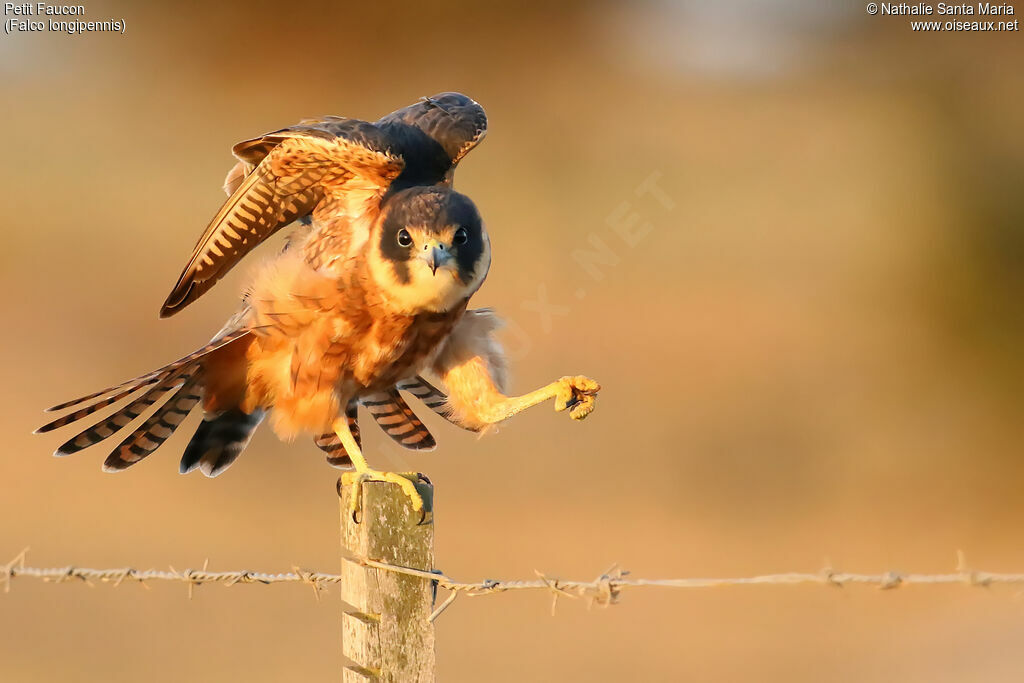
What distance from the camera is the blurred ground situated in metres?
7.41

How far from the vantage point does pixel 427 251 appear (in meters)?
3.47

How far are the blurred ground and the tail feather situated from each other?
641 mm

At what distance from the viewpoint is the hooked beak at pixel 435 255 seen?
3.46 metres

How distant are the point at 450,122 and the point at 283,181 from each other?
67 cm

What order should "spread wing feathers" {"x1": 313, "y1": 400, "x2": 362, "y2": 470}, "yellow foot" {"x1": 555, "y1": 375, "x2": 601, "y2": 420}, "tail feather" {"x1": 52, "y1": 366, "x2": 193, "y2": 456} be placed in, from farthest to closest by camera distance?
"spread wing feathers" {"x1": 313, "y1": 400, "x2": 362, "y2": 470} → "tail feather" {"x1": 52, "y1": 366, "x2": 193, "y2": 456} → "yellow foot" {"x1": 555, "y1": 375, "x2": 601, "y2": 420}

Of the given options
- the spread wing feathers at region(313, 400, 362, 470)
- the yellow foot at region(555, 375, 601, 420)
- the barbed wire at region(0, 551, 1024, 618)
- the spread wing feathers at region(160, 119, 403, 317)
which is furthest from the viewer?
the spread wing feathers at region(313, 400, 362, 470)

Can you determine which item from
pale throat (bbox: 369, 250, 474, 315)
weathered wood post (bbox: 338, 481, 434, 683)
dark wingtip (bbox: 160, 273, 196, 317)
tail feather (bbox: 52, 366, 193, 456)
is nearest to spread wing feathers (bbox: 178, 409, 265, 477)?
tail feather (bbox: 52, 366, 193, 456)

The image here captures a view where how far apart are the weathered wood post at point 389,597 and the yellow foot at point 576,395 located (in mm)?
1082

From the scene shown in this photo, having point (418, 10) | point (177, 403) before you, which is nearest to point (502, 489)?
point (177, 403)

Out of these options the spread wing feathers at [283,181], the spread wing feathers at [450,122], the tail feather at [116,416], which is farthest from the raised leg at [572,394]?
the tail feather at [116,416]

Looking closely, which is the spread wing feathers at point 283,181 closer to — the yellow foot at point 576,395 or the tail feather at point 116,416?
the tail feather at point 116,416

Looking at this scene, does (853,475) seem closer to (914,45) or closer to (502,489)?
(502,489)

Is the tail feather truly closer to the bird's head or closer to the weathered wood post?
the bird's head

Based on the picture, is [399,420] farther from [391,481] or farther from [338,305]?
[391,481]
